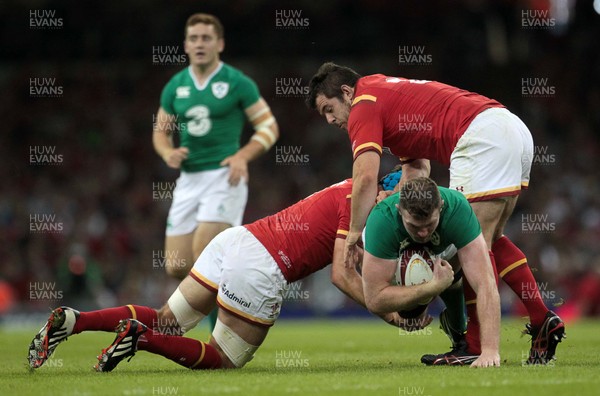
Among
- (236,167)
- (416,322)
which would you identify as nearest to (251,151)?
(236,167)

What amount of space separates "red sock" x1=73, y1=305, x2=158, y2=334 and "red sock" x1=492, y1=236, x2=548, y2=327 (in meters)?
2.58

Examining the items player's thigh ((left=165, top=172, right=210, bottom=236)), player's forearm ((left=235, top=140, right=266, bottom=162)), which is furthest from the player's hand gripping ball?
player's thigh ((left=165, top=172, right=210, bottom=236))

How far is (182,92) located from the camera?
990cm

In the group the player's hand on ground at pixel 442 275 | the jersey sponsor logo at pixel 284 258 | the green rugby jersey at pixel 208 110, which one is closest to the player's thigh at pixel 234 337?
the jersey sponsor logo at pixel 284 258

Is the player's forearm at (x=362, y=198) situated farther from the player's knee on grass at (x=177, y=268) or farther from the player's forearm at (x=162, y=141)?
the player's forearm at (x=162, y=141)

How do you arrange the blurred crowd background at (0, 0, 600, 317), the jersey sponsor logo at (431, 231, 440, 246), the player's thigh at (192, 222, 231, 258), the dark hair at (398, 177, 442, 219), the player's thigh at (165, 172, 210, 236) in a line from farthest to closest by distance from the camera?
the blurred crowd background at (0, 0, 600, 317)
the player's thigh at (165, 172, 210, 236)
the player's thigh at (192, 222, 231, 258)
the jersey sponsor logo at (431, 231, 440, 246)
the dark hair at (398, 177, 442, 219)

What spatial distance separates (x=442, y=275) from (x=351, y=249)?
76 centimetres

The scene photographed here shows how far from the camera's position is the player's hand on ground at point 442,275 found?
6070 millimetres

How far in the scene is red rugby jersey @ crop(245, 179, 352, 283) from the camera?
6793mm

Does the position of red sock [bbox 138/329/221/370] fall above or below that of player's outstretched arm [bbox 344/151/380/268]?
below

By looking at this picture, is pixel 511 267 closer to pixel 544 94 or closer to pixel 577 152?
pixel 577 152

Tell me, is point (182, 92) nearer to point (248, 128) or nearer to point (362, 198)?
point (362, 198)

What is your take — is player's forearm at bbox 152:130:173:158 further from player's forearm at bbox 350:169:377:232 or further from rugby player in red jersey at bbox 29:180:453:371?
player's forearm at bbox 350:169:377:232

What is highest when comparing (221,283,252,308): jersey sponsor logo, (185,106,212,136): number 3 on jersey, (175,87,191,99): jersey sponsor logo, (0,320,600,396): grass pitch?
(175,87,191,99): jersey sponsor logo
